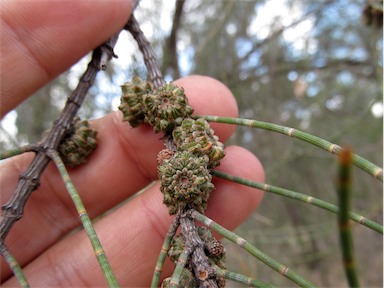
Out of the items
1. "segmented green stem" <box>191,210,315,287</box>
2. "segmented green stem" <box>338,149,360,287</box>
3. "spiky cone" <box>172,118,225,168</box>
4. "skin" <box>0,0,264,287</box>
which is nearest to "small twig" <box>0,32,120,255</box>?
"skin" <box>0,0,264,287</box>

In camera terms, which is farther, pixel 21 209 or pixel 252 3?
pixel 252 3

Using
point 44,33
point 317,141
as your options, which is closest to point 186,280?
point 317,141

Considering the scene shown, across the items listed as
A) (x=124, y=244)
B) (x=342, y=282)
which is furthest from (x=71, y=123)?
(x=342, y=282)

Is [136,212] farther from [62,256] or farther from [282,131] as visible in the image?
[282,131]

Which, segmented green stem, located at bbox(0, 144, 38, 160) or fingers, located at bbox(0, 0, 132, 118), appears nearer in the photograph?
segmented green stem, located at bbox(0, 144, 38, 160)

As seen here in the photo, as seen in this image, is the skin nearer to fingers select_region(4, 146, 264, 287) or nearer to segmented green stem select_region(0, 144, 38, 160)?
fingers select_region(4, 146, 264, 287)

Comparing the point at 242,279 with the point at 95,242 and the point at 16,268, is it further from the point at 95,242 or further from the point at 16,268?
the point at 16,268

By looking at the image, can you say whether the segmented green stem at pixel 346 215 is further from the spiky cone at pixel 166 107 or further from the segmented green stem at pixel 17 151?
the segmented green stem at pixel 17 151

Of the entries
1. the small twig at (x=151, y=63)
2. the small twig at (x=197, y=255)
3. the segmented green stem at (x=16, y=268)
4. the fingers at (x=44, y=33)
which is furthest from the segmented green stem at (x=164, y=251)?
the fingers at (x=44, y=33)
